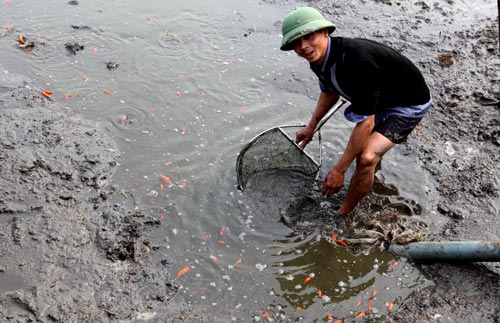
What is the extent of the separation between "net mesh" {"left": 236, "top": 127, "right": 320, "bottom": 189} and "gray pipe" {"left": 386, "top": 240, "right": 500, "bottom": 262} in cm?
107

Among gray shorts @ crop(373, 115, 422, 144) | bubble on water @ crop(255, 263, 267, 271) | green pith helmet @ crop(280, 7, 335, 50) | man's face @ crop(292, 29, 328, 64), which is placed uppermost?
green pith helmet @ crop(280, 7, 335, 50)

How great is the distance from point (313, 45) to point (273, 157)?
53.4 inches

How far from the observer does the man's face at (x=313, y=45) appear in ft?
11.4

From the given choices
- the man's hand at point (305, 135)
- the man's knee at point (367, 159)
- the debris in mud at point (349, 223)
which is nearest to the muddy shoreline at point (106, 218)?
the debris in mud at point (349, 223)

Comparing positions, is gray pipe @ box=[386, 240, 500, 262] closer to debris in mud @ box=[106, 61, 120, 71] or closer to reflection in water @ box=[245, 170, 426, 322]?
reflection in water @ box=[245, 170, 426, 322]

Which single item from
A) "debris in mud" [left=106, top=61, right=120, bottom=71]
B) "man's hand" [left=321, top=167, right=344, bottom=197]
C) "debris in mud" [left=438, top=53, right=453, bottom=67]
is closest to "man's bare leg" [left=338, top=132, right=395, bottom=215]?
"man's hand" [left=321, top=167, right=344, bottom=197]

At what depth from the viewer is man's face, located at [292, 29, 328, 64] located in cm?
348

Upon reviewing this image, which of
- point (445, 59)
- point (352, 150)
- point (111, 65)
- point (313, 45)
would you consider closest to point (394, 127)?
point (352, 150)

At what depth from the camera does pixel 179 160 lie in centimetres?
476

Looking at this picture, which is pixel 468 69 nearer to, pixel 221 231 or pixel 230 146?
pixel 230 146

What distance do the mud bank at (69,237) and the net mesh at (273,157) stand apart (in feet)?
3.18

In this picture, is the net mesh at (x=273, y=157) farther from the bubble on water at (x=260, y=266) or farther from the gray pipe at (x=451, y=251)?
the gray pipe at (x=451, y=251)

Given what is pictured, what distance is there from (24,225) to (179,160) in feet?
5.10

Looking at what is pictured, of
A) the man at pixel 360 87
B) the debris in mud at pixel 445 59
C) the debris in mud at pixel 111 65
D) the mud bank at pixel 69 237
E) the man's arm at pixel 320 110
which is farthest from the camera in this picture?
the debris in mud at pixel 445 59
